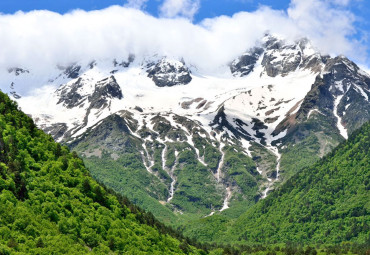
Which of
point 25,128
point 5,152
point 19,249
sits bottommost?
point 19,249

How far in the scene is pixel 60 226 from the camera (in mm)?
112938

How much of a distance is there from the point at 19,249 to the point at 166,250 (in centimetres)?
7130

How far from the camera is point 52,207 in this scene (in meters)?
116

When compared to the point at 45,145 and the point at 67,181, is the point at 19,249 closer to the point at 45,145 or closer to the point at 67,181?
the point at 67,181

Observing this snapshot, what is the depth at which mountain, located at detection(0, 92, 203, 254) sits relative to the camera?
101 m

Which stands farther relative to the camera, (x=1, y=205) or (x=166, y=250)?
(x=166, y=250)

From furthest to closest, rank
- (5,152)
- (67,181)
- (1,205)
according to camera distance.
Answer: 1. (67,181)
2. (5,152)
3. (1,205)

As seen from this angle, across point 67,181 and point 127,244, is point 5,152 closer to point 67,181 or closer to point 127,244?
point 67,181

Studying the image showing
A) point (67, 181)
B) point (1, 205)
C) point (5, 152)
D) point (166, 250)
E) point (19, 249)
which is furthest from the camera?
point (166, 250)

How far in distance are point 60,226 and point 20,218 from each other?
13.8m

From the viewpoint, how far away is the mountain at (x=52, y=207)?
100562 millimetres

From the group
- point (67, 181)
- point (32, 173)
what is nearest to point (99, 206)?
point (67, 181)

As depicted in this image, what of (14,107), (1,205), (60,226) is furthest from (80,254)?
(14,107)

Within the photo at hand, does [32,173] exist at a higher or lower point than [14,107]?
lower
